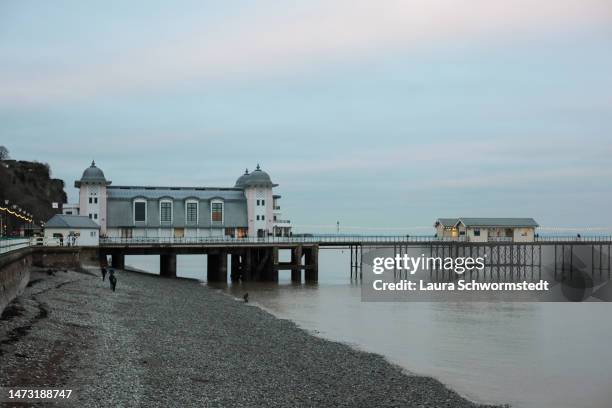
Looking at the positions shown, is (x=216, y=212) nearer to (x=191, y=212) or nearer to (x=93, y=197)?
(x=191, y=212)

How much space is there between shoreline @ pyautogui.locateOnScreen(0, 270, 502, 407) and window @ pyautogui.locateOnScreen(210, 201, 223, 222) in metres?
32.2

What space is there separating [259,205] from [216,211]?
3980 millimetres

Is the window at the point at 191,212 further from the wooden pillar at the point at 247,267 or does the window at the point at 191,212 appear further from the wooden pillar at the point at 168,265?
the wooden pillar at the point at 247,267

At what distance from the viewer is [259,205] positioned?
63844 mm

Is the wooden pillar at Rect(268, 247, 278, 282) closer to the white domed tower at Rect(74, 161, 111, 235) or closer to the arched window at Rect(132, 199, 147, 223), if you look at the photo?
the arched window at Rect(132, 199, 147, 223)

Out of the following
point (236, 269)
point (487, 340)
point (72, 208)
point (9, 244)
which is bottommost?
point (487, 340)

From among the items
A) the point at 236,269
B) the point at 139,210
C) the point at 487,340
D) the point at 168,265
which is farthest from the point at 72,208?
the point at 487,340

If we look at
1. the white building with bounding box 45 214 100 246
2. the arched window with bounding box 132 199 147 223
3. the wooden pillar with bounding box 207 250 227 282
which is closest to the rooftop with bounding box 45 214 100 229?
the white building with bounding box 45 214 100 246

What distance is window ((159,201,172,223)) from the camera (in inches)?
2427

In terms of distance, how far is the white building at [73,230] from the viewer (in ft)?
165

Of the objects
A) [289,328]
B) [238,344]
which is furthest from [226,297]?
[238,344]

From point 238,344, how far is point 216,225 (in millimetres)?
39122

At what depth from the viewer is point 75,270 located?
4356 centimetres

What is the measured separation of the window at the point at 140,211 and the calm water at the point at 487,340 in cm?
1848
